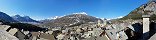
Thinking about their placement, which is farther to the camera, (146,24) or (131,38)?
(131,38)

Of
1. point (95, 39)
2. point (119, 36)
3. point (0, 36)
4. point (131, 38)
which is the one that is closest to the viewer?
point (0, 36)

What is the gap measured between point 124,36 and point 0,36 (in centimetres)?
2786

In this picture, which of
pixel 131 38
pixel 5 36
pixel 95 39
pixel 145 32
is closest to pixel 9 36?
pixel 5 36

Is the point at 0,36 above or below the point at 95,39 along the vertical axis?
above

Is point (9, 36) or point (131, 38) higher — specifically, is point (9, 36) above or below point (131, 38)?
above

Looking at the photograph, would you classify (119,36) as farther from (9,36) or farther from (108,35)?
(9,36)

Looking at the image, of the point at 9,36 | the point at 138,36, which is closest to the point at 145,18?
the point at 138,36

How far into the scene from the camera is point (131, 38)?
34062mm

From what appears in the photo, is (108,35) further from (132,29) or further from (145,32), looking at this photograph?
(132,29)

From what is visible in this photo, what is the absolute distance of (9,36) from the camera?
552cm

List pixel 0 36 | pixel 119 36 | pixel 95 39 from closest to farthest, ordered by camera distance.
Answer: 1. pixel 0 36
2. pixel 95 39
3. pixel 119 36

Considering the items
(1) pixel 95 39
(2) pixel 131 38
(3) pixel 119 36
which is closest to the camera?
(1) pixel 95 39

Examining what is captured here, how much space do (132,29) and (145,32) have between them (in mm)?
6985

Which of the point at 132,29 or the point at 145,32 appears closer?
the point at 145,32
